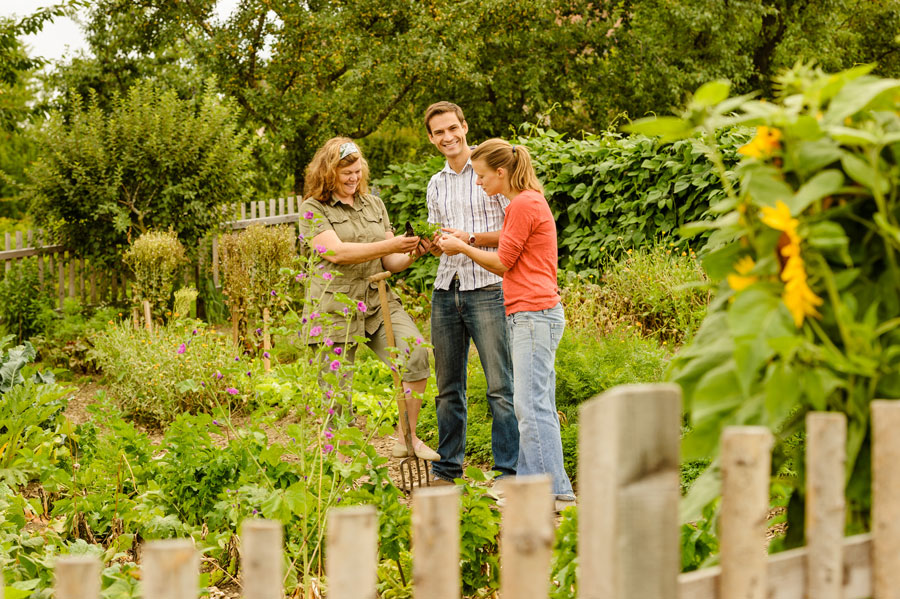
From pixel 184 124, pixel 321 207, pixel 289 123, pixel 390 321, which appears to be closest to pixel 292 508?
pixel 390 321

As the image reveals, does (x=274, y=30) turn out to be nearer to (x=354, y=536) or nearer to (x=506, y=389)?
(x=506, y=389)

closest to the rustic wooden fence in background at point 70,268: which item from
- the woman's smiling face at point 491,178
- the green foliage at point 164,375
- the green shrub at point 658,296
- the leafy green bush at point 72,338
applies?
the leafy green bush at point 72,338

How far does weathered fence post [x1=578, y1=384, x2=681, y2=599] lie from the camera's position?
112 centimetres

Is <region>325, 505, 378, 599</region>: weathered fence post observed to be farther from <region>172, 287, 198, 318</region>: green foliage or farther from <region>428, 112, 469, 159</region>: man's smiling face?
<region>172, 287, 198, 318</region>: green foliage

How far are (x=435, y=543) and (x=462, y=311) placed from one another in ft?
10.2

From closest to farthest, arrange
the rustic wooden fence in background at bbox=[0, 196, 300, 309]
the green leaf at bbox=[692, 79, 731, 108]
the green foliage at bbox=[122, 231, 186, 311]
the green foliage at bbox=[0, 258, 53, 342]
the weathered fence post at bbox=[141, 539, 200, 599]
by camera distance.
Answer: the weathered fence post at bbox=[141, 539, 200, 599] → the green leaf at bbox=[692, 79, 731, 108] → the green foliage at bbox=[122, 231, 186, 311] → the green foliage at bbox=[0, 258, 53, 342] → the rustic wooden fence in background at bbox=[0, 196, 300, 309]

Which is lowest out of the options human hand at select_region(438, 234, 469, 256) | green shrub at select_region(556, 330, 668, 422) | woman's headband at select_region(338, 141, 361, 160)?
green shrub at select_region(556, 330, 668, 422)

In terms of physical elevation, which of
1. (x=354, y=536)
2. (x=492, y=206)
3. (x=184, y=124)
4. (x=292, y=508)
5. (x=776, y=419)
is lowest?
A: (x=292, y=508)

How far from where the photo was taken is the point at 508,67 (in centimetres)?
1509

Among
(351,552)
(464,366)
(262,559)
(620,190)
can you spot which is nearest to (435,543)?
(351,552)

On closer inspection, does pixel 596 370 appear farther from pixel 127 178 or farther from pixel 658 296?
pixel 127 178

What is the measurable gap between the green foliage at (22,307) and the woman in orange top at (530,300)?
266 inches

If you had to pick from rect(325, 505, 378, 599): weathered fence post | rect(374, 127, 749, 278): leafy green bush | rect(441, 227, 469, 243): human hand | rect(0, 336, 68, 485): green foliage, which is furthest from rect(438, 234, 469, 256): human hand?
rect(374, 127, 749, 278): leafy green bush

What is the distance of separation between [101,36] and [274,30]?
3.66m
